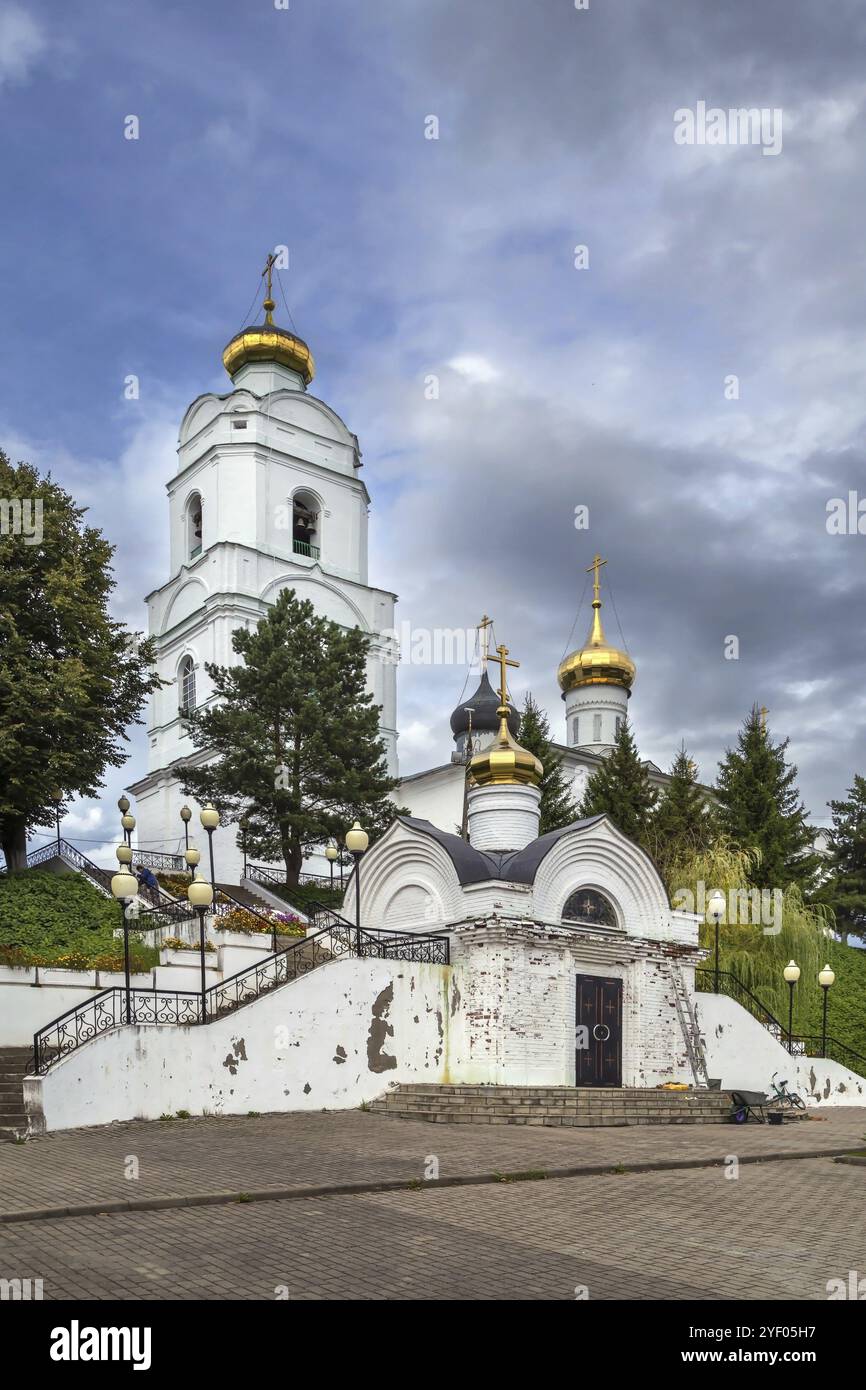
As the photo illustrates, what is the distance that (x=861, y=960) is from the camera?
3309cm

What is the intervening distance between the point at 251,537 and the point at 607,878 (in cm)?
2528

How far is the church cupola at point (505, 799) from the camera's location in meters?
21.4

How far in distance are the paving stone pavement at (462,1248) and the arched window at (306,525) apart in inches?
1398

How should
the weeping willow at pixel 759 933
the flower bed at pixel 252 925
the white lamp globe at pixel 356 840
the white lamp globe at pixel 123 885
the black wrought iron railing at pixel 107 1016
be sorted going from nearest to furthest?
the black wrought iron railing at pixel 107 1016 → the white lamp globe at pixel 123 885 → the white lamp globe at pixel 356 840 → the flower bed at pixel 252 925 → the weeping willow at pixel 759 933

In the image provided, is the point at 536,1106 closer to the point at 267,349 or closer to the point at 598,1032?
the point at 598,1032

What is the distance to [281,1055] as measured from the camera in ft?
52.0

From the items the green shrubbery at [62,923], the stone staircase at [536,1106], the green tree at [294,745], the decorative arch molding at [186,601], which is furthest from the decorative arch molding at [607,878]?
the decorative arch molding at [186,601]

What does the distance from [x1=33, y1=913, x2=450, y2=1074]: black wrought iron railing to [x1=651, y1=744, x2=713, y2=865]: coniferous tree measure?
1441 centimetres

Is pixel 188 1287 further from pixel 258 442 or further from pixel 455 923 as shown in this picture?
pixel 258 442

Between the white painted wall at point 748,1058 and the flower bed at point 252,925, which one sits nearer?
the flower bed at point 252,925

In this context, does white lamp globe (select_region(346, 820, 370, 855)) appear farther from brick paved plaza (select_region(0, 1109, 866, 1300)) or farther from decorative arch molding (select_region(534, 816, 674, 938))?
brick paved plaza (select_region(0, 1109, 866, 1300))

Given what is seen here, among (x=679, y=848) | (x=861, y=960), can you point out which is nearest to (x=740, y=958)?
(x=679, y=848)

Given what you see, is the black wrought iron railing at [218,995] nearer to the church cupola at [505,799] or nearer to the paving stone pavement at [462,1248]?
the church cupola at [505,799]

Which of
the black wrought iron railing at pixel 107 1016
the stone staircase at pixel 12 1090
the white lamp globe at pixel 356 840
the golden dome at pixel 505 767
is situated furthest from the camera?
the golden dome at pixel 505 767
